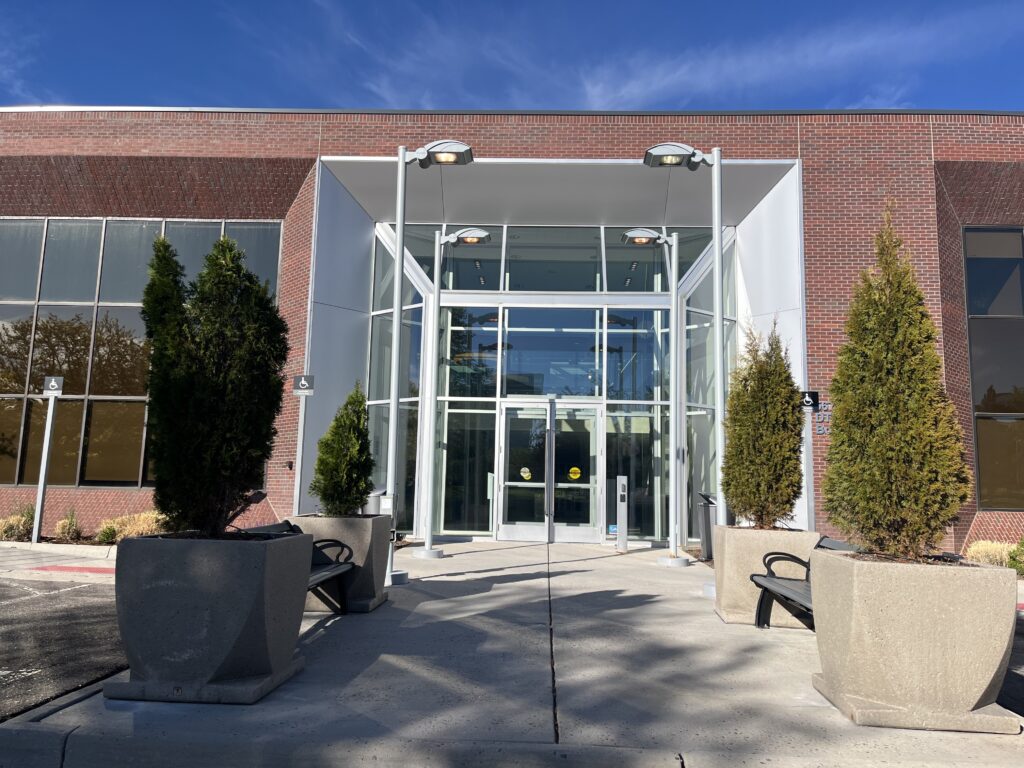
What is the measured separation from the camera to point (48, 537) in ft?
46.7

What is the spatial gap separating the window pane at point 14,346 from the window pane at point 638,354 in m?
12.9

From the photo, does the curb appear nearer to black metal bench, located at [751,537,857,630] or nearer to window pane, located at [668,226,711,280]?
black metal bench, located at [751,537,857,630]

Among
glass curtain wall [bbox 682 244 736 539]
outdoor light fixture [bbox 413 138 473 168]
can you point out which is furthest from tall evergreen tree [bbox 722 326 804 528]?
glass curtain wall [bbox 682 244 736 539]

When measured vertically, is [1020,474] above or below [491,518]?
above

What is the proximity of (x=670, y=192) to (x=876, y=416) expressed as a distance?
1122 cm

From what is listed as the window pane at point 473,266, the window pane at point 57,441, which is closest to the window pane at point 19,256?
the window pane at point 57,441

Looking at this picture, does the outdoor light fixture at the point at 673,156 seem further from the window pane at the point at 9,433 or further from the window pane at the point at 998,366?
the window pane at the point at 9,433

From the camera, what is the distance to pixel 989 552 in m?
12.3

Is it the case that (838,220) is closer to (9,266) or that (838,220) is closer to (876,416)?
(876,416)

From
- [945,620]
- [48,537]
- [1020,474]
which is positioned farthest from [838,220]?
[48,537]

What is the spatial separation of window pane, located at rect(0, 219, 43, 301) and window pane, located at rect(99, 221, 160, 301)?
1710 millimetres

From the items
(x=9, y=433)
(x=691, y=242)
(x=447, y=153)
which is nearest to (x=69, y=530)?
(x=9, y=433)

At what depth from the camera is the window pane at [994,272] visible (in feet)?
48.5

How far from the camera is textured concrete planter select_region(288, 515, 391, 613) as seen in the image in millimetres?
7188
